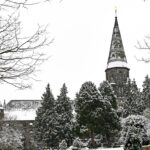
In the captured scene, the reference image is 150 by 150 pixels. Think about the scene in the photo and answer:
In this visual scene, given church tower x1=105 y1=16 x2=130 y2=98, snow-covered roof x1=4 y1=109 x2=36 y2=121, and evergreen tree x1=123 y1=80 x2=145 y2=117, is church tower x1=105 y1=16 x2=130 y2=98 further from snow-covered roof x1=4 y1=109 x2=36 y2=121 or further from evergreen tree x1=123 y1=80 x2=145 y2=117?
evergreen tree x1=123 y1=80 x2=145 y2=117

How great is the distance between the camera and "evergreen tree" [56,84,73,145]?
53.6 meters

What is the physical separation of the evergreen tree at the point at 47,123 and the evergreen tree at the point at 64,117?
0.66 metres

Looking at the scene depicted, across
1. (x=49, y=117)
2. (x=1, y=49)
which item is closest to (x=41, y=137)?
(x=49, y=117)

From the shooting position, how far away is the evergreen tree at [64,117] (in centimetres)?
5359

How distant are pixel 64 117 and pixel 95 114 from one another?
539 inches

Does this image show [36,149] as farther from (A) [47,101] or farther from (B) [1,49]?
(B) [1,49]

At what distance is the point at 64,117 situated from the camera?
5459 cm

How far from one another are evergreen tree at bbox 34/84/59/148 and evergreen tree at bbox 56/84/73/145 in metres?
0.66

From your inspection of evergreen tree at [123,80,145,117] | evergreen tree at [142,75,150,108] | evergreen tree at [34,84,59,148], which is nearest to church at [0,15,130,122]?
evergreen tree at [142,75,150,108]

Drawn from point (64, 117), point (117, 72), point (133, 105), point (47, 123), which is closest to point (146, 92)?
point (133, 105)

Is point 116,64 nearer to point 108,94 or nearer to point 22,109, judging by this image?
point 22,109

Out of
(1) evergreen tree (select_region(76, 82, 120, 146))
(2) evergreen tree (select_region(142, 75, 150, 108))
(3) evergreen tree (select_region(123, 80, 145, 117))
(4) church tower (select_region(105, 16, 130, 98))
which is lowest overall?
(1) evergreen tree (select_region(76, 82, 120, 146))

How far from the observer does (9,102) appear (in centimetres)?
9406

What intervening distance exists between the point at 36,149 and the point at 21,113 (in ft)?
86.0
